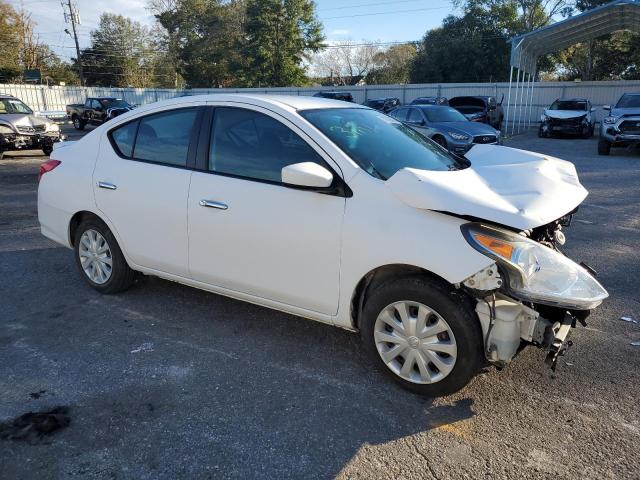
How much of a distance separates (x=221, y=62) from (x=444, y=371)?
5735 cm

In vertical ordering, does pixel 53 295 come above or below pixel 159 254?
below

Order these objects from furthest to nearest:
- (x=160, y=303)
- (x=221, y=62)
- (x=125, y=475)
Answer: (x=221, y=62) → (x=160, y=303) → (x=125, y=475)

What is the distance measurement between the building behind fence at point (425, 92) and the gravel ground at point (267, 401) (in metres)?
21.4

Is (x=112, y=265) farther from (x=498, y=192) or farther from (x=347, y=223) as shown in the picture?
(x=498, y=192)

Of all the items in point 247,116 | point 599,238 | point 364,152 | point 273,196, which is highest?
point 247,116

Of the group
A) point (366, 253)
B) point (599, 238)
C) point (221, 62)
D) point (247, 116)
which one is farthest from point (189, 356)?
point (221, 62)

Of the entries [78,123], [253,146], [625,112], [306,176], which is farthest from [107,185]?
[78,123]

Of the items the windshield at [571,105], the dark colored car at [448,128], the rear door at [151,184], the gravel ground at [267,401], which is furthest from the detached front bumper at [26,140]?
the windshield at [571,105]

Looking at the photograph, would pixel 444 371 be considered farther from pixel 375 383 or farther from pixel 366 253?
pixel 366 253

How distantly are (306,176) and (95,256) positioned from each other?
98.6 inches

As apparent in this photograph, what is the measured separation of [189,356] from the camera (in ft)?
11.9

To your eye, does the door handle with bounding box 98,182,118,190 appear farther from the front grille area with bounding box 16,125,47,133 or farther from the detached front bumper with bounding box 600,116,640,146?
the detached front bumper with bounding box 600,116,640,146

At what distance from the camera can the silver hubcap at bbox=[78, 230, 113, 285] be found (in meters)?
4.55

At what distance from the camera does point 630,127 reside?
47.4 feet
